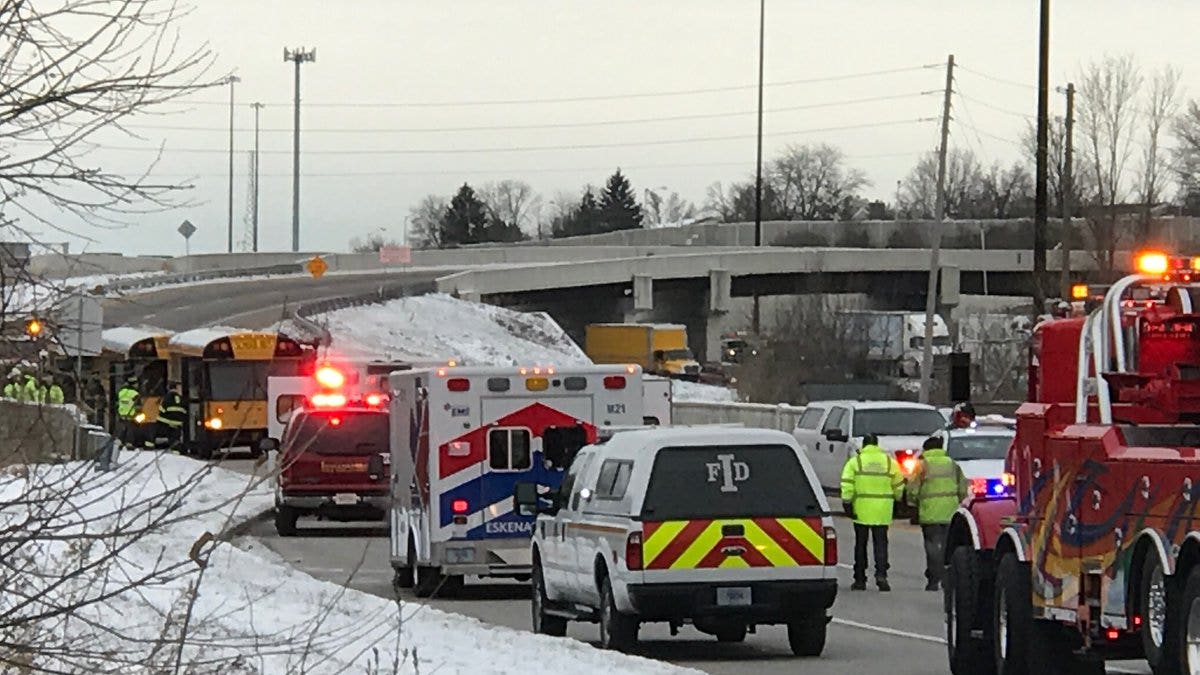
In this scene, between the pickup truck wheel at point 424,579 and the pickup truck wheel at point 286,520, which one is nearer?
the pickup truck wheel at point 424,579

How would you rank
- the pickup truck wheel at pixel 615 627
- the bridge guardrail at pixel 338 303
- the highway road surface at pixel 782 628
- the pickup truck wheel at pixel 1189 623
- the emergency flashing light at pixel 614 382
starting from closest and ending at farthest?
the pickup truck wheel at pixel 1189 623 < the pickup truck wheel at pixel 615 627 < the highway road surface at pixel 782 628 < the emergency flashing light at pixel 614 382 < the bridge guardrail at pixel 338 303

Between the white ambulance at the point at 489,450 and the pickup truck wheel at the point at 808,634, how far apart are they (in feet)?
A: 18.0

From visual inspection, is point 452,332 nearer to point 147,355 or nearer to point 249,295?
point 249,295

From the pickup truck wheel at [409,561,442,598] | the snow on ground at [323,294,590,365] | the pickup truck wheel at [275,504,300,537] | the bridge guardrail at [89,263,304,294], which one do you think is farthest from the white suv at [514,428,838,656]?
the bridge guardrail at [89,263,304,294]

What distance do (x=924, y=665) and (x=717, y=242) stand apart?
131m

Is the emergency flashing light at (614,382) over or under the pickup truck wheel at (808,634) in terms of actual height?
over

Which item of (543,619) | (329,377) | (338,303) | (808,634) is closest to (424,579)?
(543,619)

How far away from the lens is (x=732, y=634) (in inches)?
727

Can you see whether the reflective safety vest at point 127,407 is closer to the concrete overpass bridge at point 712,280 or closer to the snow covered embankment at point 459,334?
the snow covered embankment at point 459,334

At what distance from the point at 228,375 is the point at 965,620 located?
36.0 meters

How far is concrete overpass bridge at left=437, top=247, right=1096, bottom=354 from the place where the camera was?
3900 inches

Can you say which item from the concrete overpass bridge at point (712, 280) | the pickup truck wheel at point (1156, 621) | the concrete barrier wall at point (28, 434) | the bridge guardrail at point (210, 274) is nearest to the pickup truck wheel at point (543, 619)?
the pickup truck wheel at point (1156, 621)

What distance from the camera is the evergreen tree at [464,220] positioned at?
A: 188875mm

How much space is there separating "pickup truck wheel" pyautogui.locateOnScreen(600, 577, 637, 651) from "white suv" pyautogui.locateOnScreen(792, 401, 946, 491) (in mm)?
18120
